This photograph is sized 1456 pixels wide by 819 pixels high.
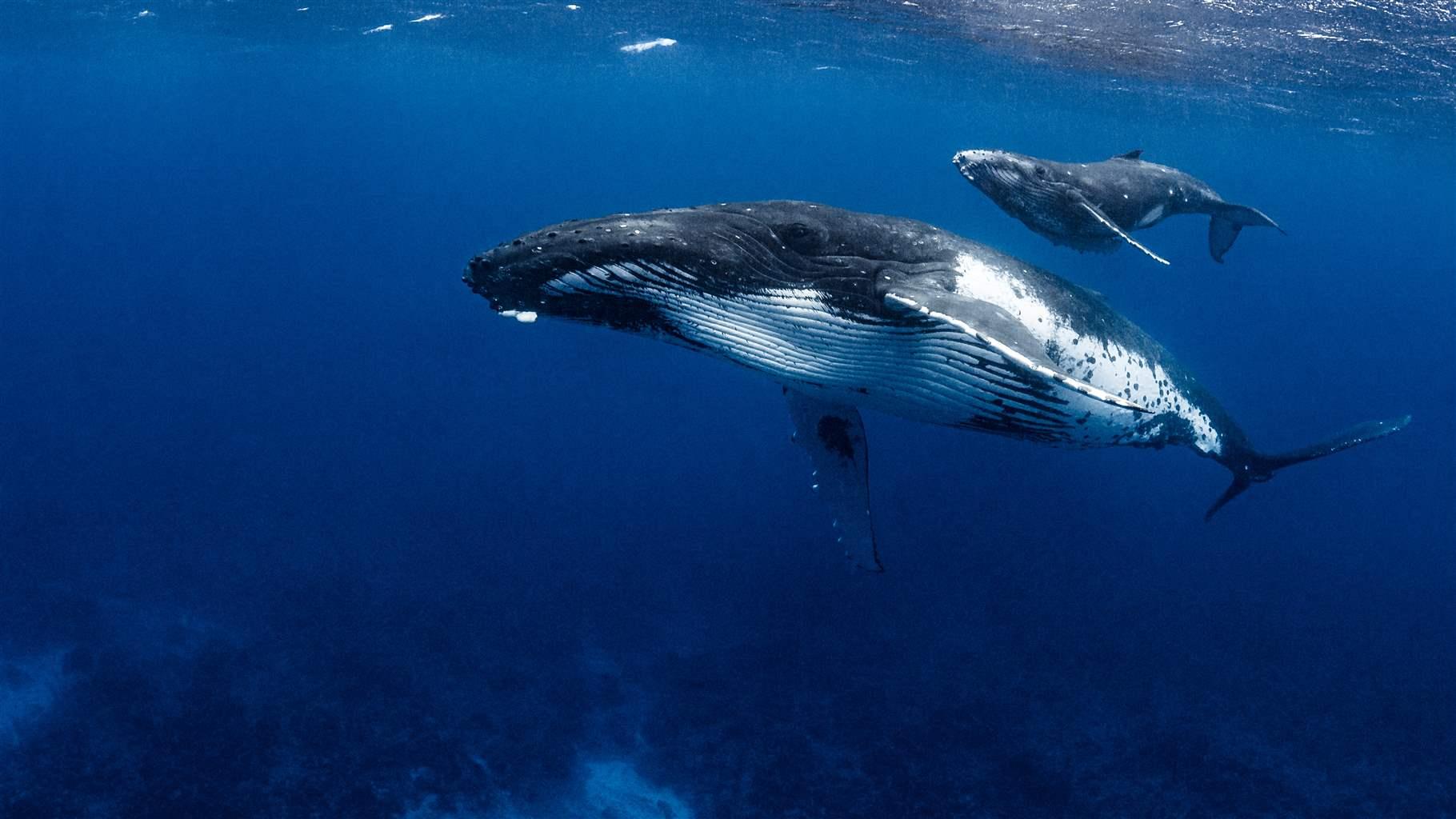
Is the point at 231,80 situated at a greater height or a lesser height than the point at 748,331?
lesser

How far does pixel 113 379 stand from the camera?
29.1 m

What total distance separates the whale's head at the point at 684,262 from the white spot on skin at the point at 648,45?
34595mm

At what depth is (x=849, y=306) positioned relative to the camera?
4.73m

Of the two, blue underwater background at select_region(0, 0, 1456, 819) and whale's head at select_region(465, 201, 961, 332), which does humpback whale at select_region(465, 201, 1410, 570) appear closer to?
whale's head at select_region(465, 201, 961, 332)

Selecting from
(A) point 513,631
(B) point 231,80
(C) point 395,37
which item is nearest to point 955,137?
(C) point 395,37

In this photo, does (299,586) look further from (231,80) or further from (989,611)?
(231,80)

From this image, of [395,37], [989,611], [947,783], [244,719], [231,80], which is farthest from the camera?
[231,80]

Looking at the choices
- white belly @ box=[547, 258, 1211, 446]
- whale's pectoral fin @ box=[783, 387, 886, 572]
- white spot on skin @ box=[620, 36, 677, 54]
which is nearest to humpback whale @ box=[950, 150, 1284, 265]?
whale's pectoral fin @ box=[783, 387, 886, 572]

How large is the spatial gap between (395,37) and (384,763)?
3910 centimetres

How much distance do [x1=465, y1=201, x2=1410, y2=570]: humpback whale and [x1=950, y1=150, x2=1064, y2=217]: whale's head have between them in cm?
255

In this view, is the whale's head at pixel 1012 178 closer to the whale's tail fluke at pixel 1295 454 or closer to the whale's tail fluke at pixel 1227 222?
the whale's tail fluke at pixel 1295 454

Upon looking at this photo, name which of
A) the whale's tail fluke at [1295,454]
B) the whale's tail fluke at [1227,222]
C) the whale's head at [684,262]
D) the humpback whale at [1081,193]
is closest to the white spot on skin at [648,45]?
the whale's tail fluke at [1227,222]

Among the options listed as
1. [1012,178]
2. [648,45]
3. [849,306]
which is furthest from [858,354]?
[648,45]

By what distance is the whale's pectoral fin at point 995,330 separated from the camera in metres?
4.19
